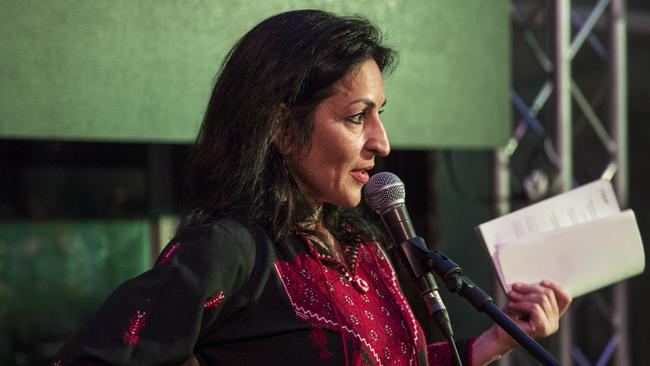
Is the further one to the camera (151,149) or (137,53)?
(151,149)

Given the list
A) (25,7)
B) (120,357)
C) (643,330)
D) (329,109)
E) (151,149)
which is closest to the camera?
(120,357)

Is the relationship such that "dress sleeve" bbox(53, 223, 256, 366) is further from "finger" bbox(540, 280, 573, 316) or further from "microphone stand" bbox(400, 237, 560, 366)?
"finger" bbox(540, 280, 573, 316)

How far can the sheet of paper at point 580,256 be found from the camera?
1.77 meters

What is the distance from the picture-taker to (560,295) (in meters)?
1.74

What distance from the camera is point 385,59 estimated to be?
65.9 inches

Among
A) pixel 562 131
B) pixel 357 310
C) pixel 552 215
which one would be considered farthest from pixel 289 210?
pixel 562 131

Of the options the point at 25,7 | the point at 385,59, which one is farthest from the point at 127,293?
the point at 25,7

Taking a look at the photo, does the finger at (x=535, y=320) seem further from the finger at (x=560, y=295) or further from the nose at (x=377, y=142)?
the nose at (x=377, y=142)

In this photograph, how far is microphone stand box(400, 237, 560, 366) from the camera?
126cm

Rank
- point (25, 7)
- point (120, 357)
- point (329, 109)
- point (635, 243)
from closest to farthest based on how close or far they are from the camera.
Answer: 1. point (120, 357)
2. point (329, 109)
3. point (635, 243)
4. point (25, 7)

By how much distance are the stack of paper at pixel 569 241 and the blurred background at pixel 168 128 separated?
30.9 inches

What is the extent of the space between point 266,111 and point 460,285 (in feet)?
1.54

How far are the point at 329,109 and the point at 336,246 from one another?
0.30 metres

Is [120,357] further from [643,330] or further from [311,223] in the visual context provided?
[643,330]
